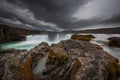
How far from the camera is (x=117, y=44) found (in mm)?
12164

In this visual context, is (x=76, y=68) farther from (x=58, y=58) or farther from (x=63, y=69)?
(x=58, y=58)

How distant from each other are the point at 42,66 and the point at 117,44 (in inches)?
432

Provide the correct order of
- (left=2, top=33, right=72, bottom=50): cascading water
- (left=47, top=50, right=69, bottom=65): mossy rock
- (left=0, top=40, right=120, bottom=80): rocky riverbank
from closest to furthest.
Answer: (left=0, top=40, right=120, bottom=80): rocky riverbank, (left=47, top=50, right=69, bottom=65): mossy rock, (left=2, top=33, right=72, bottom=50): cascading water

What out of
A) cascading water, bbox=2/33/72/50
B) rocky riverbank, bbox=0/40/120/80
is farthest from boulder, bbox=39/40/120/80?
cascading water, bbox=2/33/72/50

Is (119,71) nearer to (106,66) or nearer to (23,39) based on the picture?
(106,66)

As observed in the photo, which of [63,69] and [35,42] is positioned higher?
[63,69]

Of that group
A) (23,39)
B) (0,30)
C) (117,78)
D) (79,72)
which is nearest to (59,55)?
(79,72)

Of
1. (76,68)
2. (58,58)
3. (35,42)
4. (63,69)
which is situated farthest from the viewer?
(35,42)

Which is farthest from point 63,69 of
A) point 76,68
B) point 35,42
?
point 35,42

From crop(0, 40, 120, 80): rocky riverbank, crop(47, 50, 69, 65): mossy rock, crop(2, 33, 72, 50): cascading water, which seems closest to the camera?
crop(0, 40, 120, 80): rocky riverbank

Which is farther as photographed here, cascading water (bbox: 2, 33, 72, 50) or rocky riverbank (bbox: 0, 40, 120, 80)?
cascading water (bbox: 2, 33, 72, 50)

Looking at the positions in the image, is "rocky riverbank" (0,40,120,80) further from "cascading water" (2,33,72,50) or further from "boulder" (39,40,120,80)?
"cascading water" (2,33,72,50)

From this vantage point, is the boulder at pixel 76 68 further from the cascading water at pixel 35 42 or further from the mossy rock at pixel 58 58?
the cascading water at pixel 35 42

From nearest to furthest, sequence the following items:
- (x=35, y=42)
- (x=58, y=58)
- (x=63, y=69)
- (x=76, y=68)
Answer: (x=76, y=68) → (x=63, y=69) → (x=58, y=58) → (x=35, y=42)
